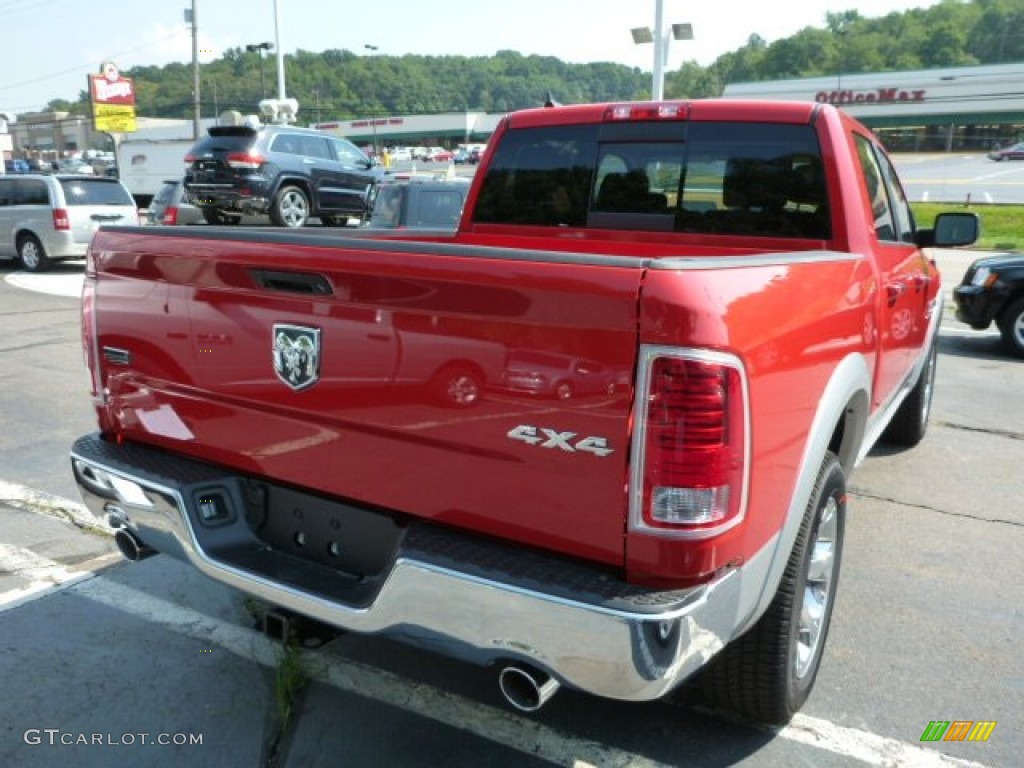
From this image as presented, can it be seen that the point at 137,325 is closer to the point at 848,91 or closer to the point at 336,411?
the point at 336,411

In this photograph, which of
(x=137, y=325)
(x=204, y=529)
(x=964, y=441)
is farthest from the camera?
(x=964, y=441)

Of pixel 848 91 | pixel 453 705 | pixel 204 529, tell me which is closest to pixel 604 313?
pixel 204 529

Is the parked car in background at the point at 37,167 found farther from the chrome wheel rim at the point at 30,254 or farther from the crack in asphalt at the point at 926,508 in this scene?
the crack in asphalt at the point at 926,508

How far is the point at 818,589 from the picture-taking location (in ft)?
9.61

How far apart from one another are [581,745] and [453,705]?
1.53 feet

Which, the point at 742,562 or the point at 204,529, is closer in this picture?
the point at 742,562

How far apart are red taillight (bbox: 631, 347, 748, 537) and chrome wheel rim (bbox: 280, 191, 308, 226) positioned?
1473cm

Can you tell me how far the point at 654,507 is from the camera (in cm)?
194

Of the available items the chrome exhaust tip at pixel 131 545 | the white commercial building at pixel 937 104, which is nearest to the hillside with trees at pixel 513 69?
the white commercial building at pixel 937 104

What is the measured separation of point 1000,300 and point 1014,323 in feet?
0.89

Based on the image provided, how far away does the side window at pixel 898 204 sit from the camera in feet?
14.3

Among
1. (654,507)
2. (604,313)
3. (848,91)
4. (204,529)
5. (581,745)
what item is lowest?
(581,745)

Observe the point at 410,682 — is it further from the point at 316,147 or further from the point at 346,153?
the point at 346,153

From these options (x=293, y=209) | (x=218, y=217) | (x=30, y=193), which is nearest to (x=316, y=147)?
(x=293, y=209)
